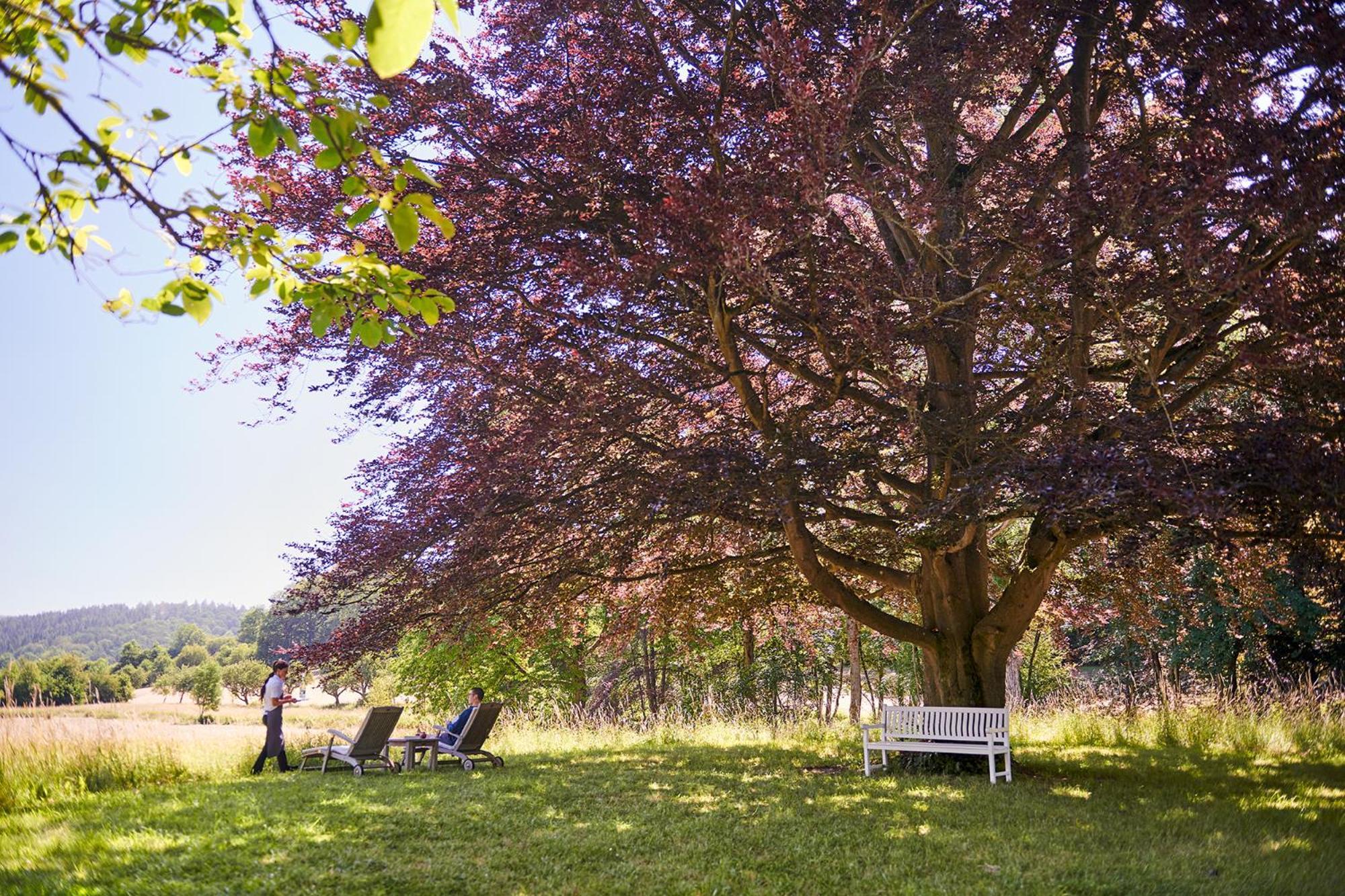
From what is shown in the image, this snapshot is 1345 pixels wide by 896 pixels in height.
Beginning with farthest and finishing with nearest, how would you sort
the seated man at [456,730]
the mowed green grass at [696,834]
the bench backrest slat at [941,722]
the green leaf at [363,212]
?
the seated man at [456,730] < the bench backrest slat at [941,722] < the mowed green grass at [696,834] < the green leaf at [363,212]

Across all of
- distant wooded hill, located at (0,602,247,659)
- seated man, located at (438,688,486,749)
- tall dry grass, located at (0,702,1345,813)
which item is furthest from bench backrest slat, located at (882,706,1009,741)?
distant wooded hill, located at (0,602,247,659)

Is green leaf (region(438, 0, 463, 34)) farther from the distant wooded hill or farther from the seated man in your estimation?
the distant wooded hill

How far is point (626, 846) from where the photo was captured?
626 cm

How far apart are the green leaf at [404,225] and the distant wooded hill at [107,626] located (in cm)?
8651

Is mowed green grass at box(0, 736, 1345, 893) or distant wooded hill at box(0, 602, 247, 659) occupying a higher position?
distant wooded hill at box(0, 602, 247, 659)

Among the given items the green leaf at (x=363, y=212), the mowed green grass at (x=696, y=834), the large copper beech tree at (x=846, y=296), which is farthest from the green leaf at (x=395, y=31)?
the large copper beech tree at (x=846, y=296)

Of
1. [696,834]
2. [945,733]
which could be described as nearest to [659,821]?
[696,834]

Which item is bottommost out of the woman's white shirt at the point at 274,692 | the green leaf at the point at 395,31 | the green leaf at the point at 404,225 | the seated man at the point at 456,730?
the seated man at the point at 456,730

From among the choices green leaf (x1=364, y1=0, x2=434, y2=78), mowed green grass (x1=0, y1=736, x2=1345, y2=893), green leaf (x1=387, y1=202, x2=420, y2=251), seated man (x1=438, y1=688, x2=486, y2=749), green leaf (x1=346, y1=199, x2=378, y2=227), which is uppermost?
green leaf (x1=346, y1=199, x2=378, y2=227)

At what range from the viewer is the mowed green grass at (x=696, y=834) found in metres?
5.29

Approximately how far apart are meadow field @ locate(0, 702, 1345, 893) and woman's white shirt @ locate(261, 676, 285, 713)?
0.72m

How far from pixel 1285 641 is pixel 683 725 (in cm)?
1436

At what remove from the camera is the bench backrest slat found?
32.5 ft

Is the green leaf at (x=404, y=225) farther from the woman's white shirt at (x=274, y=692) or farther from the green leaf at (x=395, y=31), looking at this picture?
the woman's white shirt at (x=274, y=692)
